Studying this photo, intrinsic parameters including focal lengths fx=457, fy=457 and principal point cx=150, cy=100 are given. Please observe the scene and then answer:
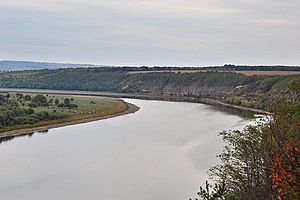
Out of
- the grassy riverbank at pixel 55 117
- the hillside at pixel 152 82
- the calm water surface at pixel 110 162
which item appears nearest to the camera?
the calm water surface at pixel 110 162

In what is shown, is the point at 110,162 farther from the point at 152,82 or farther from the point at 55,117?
the point at 152,82

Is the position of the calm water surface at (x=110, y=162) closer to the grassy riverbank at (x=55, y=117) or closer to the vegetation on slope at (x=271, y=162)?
the grassy riverbank at (x=55, y=117)

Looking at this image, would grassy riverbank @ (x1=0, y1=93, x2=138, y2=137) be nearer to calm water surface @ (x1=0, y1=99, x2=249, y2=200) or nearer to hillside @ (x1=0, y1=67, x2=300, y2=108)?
calm water surface @ (x1=0, y1=99, x2=249, y2=200)

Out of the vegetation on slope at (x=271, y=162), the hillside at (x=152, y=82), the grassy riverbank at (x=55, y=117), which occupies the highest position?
the vegetation on slope at (x=271, y=162)

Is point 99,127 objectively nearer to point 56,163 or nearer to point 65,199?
point 56,163

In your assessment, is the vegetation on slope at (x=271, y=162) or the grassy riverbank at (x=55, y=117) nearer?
the vegetation on slope at (x=271, y=162)

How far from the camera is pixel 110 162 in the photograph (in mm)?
23734

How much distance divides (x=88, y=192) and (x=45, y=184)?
7.35 feet

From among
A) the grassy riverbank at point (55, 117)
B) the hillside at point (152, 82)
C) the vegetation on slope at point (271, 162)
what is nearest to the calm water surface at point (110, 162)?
the grassy riverbank at point (55, 117)

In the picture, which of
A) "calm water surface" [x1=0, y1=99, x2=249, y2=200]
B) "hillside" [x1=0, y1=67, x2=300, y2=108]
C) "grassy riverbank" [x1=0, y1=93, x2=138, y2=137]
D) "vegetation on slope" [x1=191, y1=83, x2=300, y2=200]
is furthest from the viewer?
"hillside" [x1=0, y1=67, x2=300, y2=108]

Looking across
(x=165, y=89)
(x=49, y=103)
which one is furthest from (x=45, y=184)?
(x=165, y=89)

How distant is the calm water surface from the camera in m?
18.2

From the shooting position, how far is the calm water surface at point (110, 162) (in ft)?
59.6

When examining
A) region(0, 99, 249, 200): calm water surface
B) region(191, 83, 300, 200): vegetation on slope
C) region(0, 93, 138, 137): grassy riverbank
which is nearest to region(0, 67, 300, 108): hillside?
region(0, 93, 138, 137): grassy riverbank
